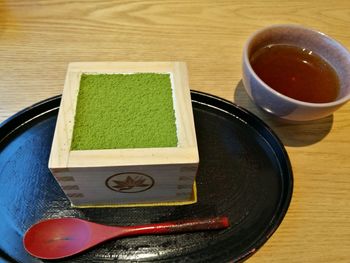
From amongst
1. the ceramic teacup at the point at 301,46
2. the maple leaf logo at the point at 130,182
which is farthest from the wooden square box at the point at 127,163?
the ceramic teacup at the point at 301,46

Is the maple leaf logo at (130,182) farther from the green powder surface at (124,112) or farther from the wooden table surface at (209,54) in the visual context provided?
the wooden table surface at (209,54)

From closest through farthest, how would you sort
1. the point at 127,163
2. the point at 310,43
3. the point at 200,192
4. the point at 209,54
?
the point at 127,163, the point at 200,192, the point at 310,43, the point at 209,54

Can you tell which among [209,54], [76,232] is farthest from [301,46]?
[76,232]

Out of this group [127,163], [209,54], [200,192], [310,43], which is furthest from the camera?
[209,54]

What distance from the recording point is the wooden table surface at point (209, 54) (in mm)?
669

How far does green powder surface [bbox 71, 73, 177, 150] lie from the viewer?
1.93 feet

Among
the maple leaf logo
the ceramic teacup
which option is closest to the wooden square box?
the maple leaf logo

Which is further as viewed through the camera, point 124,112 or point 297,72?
point 297,72

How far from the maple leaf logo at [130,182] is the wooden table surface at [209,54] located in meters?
0.25

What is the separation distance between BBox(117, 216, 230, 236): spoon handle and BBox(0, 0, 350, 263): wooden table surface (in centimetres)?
9

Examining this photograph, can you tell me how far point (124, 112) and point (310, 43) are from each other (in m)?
0.49

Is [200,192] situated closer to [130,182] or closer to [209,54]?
[130,182]

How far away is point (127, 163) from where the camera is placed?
0.56m

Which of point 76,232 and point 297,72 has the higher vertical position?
point 297,72
